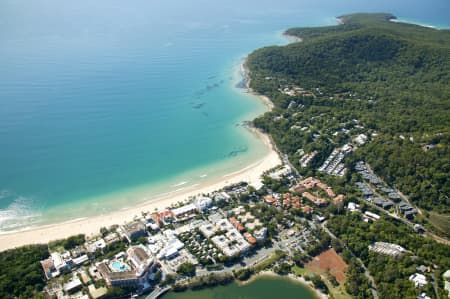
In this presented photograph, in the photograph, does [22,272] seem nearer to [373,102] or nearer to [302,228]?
[302,228]

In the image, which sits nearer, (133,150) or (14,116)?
(133,150)

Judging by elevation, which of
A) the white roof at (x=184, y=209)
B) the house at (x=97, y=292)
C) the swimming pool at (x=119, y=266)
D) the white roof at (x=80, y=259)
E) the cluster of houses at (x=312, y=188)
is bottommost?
the house at (x=97, y=292)

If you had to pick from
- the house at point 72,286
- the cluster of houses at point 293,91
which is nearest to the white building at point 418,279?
the house at point 72,286

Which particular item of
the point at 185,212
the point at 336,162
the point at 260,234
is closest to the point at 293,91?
the point at 336,162

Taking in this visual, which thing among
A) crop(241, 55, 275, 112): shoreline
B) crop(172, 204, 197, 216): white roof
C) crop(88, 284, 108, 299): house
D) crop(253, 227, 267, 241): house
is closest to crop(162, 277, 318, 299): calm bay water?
crop(253, 227, 267, 241): house

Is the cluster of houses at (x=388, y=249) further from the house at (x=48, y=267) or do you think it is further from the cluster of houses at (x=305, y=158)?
the house at (x=48, y=267)

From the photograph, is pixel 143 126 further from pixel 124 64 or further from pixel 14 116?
pixel 124 64

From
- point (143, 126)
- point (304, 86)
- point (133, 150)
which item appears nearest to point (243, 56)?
point (304, 86)
